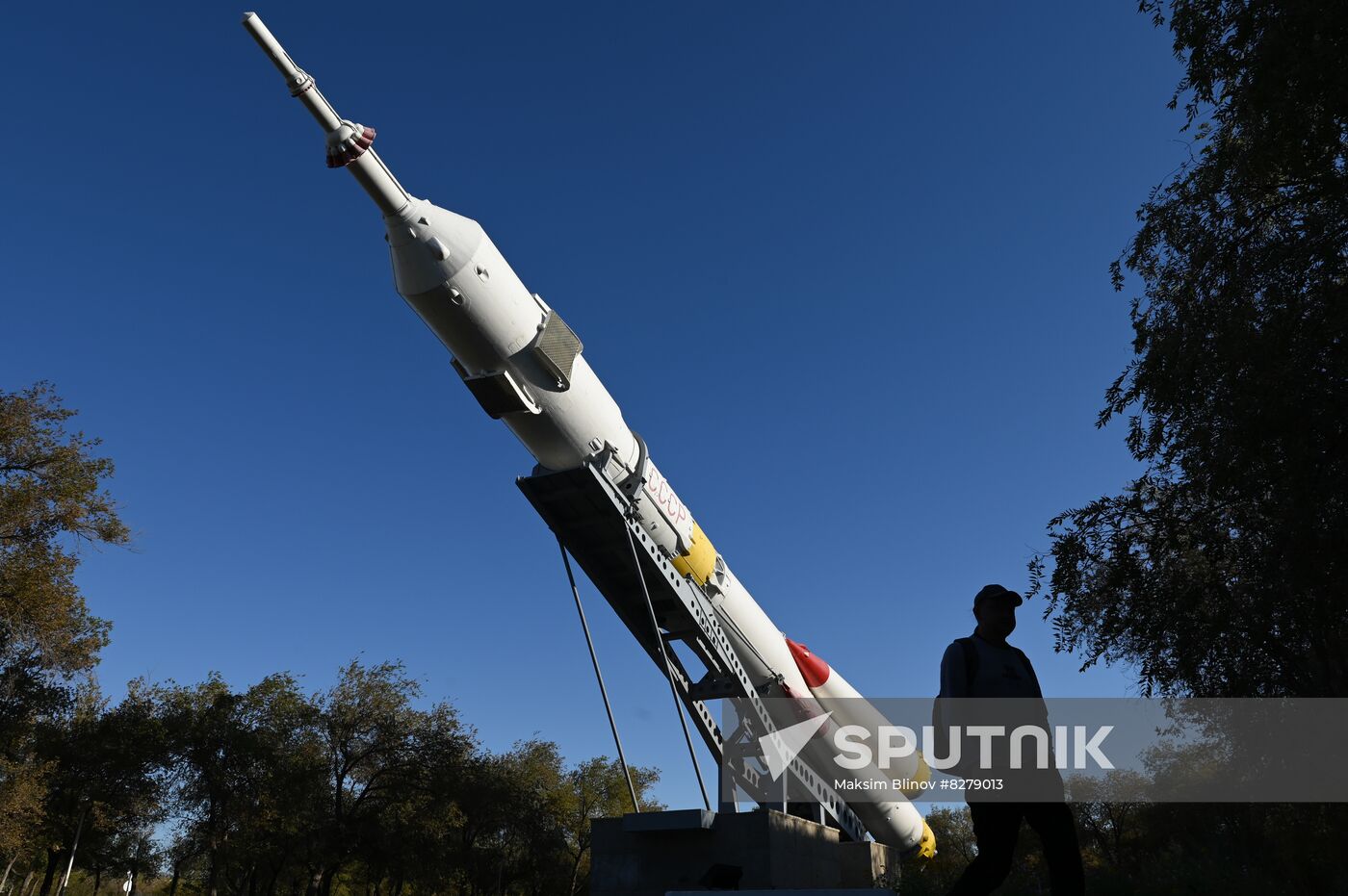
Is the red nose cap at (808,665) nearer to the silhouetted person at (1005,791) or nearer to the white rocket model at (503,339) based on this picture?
the white rocket model at (503,339)

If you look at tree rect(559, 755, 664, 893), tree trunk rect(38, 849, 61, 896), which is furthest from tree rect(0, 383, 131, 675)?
tree rect(559, 755, 664, 893)

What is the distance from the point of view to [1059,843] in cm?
429

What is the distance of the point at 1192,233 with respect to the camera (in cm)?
939

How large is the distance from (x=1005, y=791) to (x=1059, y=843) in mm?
339

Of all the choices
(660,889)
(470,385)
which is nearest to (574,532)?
(470,385)

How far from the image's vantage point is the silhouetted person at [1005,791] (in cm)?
424

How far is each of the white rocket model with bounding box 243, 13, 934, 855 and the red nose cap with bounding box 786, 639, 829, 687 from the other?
2687mm

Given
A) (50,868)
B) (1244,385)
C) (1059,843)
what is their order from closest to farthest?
(1059,843) → (1244,385) → (50,868)

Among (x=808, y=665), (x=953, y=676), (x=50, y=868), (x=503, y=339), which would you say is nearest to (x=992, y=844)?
(x=953, y=676)

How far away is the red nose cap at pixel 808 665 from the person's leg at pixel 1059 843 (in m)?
11.1

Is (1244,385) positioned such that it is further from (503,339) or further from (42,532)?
(42,532)

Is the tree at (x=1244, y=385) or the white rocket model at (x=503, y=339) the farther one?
the white rocket model at (x=503, y=339)

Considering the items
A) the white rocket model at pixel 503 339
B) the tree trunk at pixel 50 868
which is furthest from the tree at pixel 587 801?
the white rocket model at pixel 503 339

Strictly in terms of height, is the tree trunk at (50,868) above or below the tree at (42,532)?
below
